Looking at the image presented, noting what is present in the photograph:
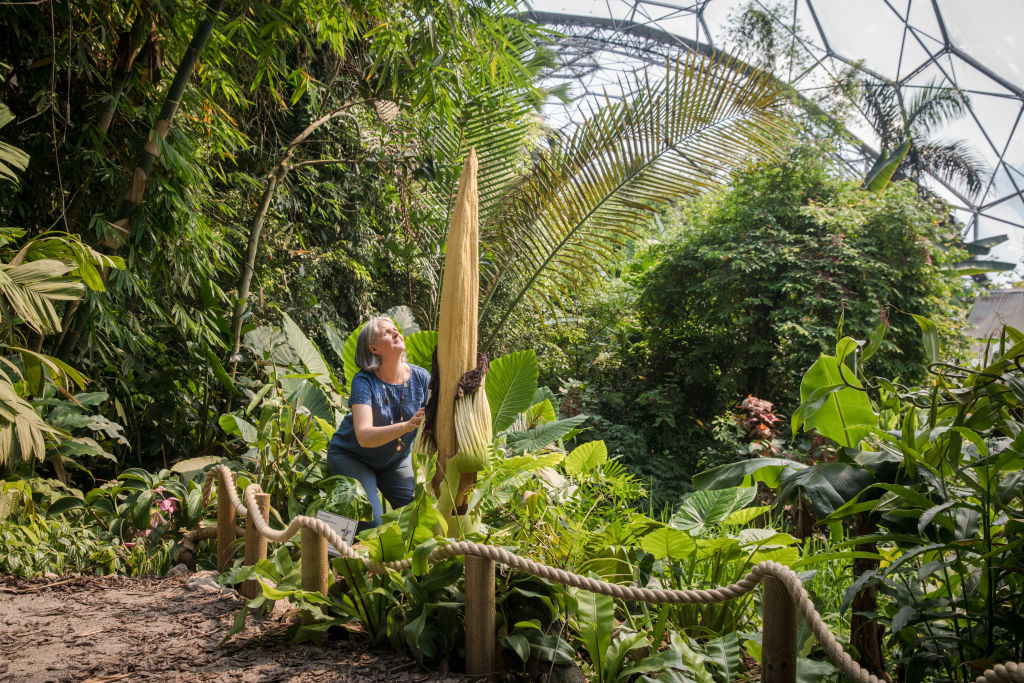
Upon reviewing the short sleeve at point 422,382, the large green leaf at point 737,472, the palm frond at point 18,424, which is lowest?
the large green leaf at point 737,472

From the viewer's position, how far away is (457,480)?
248 centimetres

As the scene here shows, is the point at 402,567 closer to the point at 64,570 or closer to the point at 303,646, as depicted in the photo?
the point at 303,646

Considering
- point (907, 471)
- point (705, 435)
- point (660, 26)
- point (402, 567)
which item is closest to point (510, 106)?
point (402, 567)

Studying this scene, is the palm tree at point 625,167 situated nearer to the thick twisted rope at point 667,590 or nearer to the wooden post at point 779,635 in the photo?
the thick twisted rope at point 667,590

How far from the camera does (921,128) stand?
41.8 ft

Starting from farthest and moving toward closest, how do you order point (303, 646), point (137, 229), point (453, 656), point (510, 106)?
1. point (510, 106)
2. point (137, 229)
3. point (303, 646)
4. point (453, 656)

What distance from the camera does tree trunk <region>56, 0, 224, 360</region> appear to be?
139 inches

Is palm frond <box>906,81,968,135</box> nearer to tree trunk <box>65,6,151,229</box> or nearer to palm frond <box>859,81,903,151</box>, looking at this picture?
palm frond <box>859,81,903,151</box>

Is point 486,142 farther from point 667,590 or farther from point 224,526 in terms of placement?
point 667,590

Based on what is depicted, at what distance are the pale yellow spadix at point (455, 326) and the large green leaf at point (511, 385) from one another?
98cm

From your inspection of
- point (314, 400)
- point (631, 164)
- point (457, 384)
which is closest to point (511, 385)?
point (457, 384)

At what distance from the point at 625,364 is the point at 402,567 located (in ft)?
23.3

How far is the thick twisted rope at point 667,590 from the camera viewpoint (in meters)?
1.23

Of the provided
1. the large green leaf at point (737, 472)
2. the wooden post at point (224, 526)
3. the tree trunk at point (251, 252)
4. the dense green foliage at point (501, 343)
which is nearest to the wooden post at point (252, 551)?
the dense green foliage at point (501, 343)
